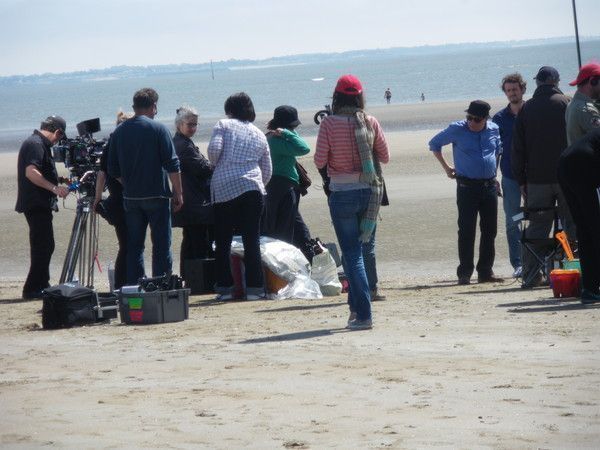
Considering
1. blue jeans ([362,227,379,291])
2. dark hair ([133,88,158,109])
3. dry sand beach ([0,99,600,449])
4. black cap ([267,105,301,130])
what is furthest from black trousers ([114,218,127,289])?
blue jeans ([362,227,379,291])

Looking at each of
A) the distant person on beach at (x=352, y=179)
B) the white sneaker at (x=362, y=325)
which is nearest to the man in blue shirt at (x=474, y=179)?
the distant person on beach at (x=352, y=179)

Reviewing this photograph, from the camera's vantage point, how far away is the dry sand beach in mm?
5520

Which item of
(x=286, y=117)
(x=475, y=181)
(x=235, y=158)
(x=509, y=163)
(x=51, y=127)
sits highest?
(x=51, y=127)

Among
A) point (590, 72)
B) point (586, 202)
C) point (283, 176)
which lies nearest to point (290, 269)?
point (283, 176)

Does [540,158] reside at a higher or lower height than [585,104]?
lower

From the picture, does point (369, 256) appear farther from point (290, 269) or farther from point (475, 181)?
point (475, 181)

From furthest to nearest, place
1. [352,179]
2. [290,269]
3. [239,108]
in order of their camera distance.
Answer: [290,269]
[239,108]
[352,179]

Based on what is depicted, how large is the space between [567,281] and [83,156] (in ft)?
13.6

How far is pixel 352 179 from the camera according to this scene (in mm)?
8258

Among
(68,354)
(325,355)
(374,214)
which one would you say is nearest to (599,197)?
(374,214)

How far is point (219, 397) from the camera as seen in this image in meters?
6.31

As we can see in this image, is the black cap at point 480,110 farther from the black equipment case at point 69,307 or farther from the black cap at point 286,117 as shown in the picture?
the black equipment case at point 69,307

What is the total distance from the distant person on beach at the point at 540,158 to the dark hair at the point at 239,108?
203 centimetres

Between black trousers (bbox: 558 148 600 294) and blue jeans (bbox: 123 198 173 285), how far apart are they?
3.00 metres
